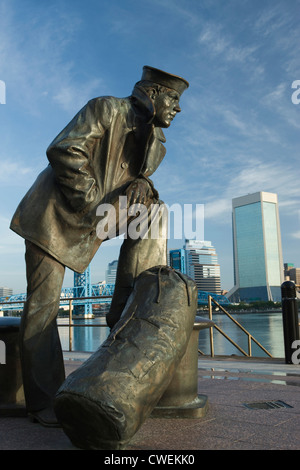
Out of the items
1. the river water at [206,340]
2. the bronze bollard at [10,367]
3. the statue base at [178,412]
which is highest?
the bronze bollard at [10,367]

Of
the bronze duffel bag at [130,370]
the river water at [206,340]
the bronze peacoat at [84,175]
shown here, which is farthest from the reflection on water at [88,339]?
the bronze duffel bag at [130,370]

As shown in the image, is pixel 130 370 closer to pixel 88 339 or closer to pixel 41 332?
pixel 41 332

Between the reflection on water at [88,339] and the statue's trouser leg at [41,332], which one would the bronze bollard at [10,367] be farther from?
the reflection on water at [88,339]

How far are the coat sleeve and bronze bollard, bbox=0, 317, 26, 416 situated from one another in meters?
0.85

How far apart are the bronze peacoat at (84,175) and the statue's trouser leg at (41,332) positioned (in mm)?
95

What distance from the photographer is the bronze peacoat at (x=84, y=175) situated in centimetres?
218

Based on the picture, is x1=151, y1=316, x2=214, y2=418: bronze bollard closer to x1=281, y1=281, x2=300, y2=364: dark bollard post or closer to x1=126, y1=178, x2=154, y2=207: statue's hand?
x1=126, y1=178, x2=154, y2=207: statue's hand

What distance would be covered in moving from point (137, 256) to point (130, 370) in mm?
899

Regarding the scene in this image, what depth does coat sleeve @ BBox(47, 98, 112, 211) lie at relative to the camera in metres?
2.15

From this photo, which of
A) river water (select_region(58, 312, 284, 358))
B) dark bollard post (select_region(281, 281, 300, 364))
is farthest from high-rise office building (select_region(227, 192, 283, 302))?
dark bollard post (select_region(281, 281, 300, 364))
